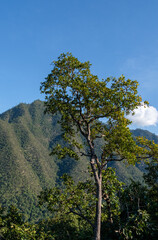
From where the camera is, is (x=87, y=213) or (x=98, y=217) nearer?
(x=98, y=217)

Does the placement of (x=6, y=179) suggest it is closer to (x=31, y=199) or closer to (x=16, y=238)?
(x=31, y=199)

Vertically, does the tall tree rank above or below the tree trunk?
above

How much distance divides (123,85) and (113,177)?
498 cm

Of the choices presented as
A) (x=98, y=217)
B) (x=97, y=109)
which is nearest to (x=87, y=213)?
(x=98, y=217)

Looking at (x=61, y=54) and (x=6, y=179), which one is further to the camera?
(x=6, y=179)

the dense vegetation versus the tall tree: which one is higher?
the tall tree

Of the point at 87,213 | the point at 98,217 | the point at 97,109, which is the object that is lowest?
the point at 87,213

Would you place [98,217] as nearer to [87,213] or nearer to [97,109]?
[87,213]

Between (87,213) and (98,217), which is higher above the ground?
(98,217)

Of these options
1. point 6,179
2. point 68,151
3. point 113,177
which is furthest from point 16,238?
point 6,179

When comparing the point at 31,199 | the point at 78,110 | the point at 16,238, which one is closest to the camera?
the point at 16,238

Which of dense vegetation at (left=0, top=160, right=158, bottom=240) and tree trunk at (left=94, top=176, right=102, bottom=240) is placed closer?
dense vegetation at (left=0, top=160, right=158, bottom=240)

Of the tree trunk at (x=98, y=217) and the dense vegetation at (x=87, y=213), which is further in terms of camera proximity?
the tree trunk at (x=98, y=217)

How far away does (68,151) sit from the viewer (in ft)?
33.6
